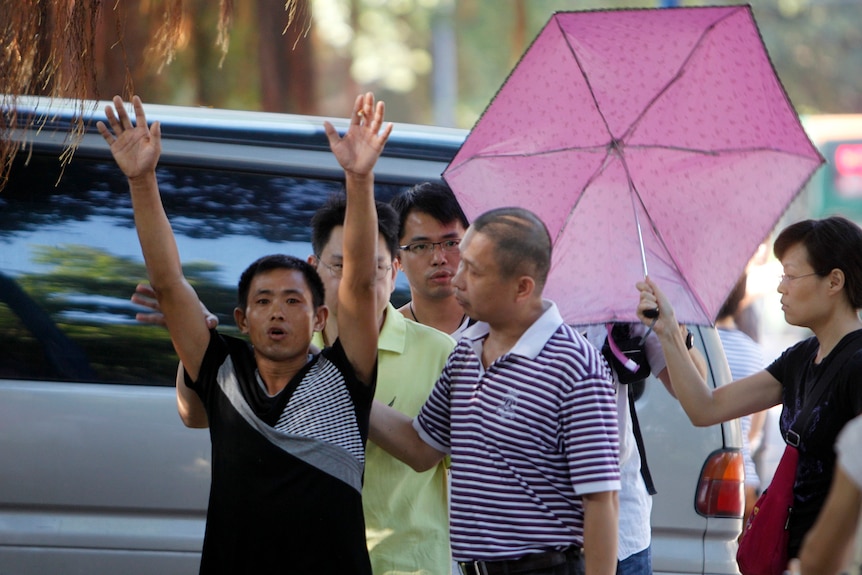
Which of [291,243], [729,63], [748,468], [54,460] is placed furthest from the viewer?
[748,468]

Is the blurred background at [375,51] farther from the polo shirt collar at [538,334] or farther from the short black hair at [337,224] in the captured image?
the polo shirt collar at [538,334]

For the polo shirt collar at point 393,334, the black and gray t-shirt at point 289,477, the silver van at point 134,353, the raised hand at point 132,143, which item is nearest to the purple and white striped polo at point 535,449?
the black and gray t-shirt at point 289,477

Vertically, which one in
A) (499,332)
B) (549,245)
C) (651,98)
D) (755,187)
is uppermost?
(651,98)

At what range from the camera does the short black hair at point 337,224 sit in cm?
340

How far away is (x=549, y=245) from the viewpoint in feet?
9.54

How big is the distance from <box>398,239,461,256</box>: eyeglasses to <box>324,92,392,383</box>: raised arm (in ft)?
2.91

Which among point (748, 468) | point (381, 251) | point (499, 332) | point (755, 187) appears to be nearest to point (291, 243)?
point (381, 251)

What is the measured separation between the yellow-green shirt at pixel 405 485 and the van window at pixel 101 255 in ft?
2.88

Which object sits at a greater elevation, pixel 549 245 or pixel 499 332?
pixel 549 245

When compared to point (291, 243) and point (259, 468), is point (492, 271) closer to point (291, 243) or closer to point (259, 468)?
point (259, 468)

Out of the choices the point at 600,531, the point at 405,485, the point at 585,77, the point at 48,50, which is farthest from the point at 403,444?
the point at 48,50

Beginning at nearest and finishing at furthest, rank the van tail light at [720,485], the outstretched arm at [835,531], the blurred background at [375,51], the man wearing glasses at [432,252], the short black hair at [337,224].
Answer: the outstretched arm at [835,531], the short black hair at [337,224], the man wearing glasses at [432,252], the van tail light at [720,485], the blurred background at [375,51]

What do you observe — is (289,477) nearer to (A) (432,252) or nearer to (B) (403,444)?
(B) (403,444)

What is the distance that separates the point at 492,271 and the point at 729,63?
87 cm
